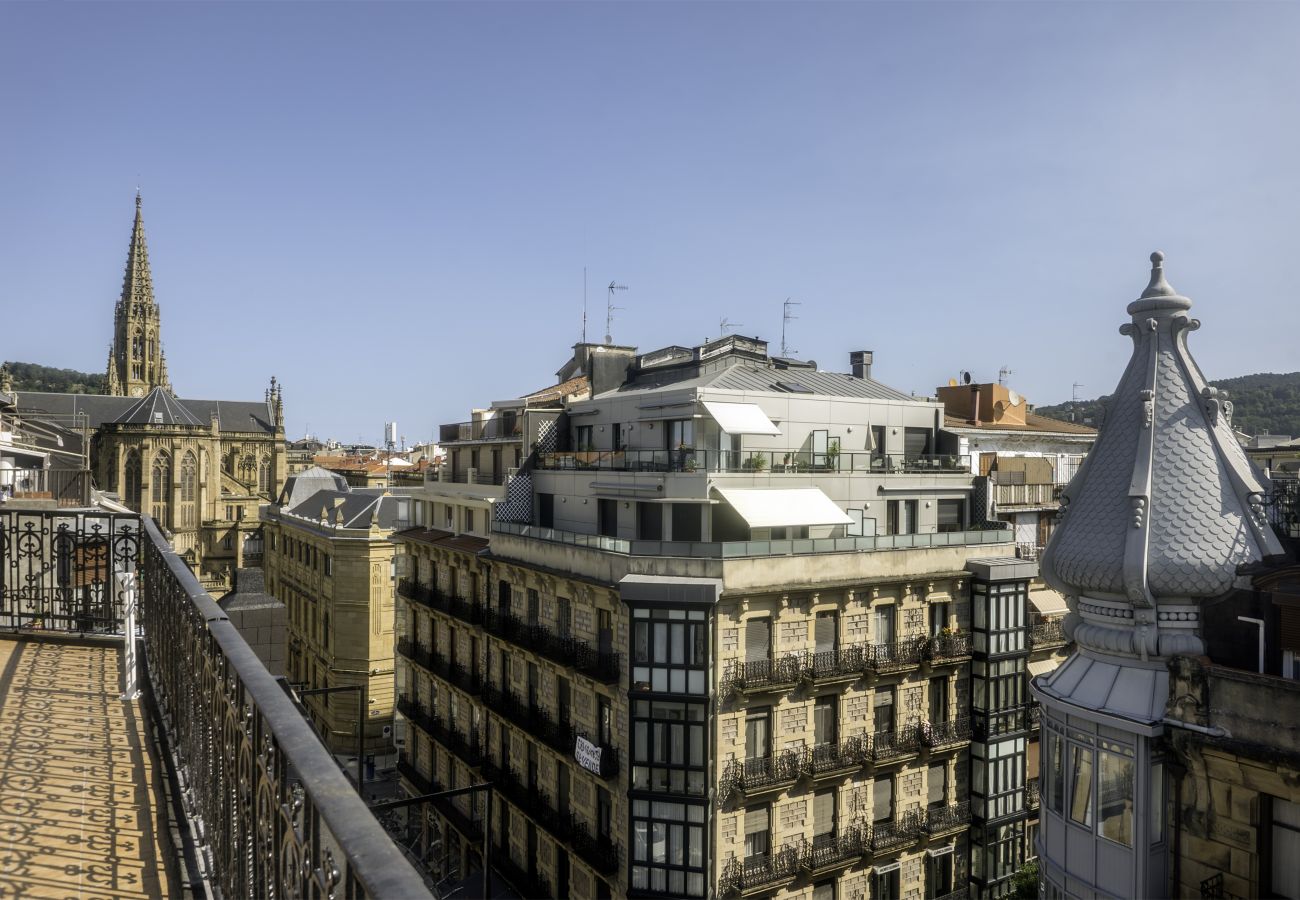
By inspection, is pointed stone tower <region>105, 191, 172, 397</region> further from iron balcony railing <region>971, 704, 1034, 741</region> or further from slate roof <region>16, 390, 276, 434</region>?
iron balcony railing <region>971, 704, 1034, 741</region>

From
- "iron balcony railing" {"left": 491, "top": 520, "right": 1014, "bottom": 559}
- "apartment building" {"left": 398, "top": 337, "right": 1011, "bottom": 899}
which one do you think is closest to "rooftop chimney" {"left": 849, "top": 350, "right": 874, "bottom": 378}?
"apartment building" {"left": 398, "top": 337, "right": 1011, "bottom": 899}

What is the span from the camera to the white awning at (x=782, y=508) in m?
25.4

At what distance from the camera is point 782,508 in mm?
26000

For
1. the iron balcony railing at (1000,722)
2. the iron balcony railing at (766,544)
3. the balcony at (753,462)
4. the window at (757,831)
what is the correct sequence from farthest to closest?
1. the iron balcony railing at (1000,722)
2. the balcony at (753,462)
3. the iron balcony railing at (766,544)
4. the window at (757,831)

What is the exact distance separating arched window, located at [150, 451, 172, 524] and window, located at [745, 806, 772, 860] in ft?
270

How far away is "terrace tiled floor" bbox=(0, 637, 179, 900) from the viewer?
5922 millimetres

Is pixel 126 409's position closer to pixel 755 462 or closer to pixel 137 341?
pixel 137 341

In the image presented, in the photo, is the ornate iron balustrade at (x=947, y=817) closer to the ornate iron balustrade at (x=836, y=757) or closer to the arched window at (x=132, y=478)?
the ornate iron balustrade at (x=836, y=757)

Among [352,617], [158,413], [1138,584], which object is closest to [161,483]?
[158,413]

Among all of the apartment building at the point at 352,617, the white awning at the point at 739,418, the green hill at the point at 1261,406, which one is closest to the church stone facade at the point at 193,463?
the apartment building at the point at 352,617

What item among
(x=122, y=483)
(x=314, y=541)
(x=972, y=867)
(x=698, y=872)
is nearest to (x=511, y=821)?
(x=698, y=872)

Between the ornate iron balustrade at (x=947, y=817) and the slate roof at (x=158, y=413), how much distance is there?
86120 mm

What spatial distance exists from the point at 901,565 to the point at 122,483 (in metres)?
85.9

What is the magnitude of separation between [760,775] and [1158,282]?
16.0 metres
